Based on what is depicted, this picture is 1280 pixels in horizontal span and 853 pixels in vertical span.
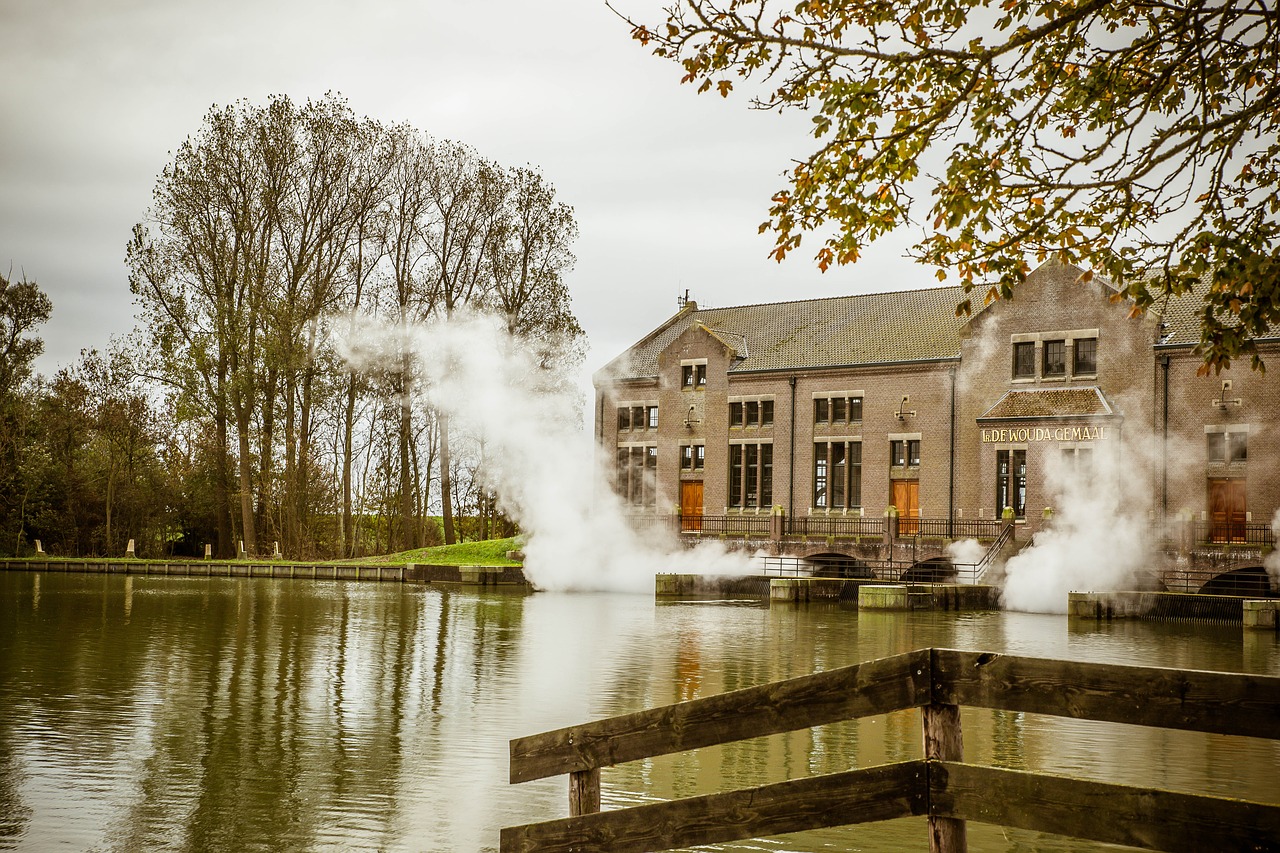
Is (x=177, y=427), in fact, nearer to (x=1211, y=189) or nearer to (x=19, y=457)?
(x=19, y=457)

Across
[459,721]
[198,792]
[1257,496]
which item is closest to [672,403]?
[1257,496]

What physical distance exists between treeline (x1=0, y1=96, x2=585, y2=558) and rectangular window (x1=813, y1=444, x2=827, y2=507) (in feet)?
43.2

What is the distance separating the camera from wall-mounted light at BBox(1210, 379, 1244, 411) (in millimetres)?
37875

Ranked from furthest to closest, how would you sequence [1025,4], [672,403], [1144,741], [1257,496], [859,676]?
[672,403] < [1257,496] < [1144,741] < [1025,4] < [859,676]

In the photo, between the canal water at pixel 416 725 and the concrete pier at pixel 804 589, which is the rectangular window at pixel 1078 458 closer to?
the concrete pier at pixel 804 589

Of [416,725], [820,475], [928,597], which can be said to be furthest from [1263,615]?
[416,725]

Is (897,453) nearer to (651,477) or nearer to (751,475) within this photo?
(751,475)

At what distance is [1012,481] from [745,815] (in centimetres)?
3898

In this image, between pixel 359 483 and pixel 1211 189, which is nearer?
pixel 1211 189

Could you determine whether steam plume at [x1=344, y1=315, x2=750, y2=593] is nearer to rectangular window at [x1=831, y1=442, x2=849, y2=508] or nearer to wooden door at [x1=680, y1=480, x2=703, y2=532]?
wooden door at [x1=680, y1=480, x2=703, y2=532]

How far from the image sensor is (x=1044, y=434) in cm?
4066

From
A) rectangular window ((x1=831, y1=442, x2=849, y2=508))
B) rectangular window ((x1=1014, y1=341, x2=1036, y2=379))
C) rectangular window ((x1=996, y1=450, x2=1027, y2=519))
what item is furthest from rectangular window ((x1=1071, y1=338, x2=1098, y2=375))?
rectangular window ((x1=831, y1=442, x2=849, y2=508))

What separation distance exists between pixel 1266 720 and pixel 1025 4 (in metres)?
5.65

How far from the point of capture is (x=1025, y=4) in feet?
25.5
